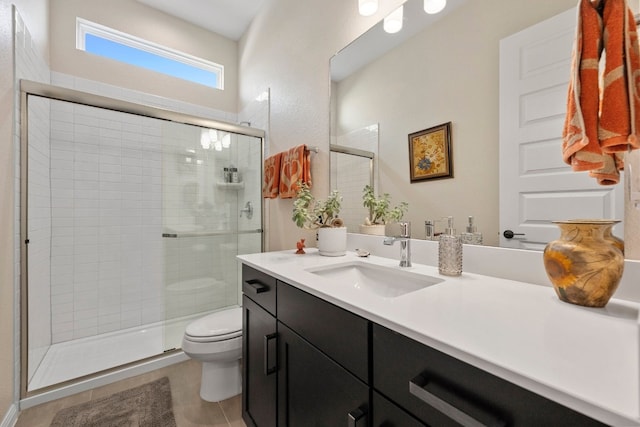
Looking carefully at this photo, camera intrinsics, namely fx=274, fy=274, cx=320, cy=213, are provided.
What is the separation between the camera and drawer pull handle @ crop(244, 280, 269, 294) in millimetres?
1144

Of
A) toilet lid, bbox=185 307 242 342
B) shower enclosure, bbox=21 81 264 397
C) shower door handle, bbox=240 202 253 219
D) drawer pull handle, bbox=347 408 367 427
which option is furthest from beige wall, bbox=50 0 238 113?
drawer pull handle, bbox=347 408 367 427

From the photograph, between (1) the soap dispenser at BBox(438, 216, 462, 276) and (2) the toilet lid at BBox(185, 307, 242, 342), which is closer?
(1) the soap dispenser at BBox(438, 216, 462, 276)

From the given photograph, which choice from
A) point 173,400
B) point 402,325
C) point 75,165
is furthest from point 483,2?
point 75,165

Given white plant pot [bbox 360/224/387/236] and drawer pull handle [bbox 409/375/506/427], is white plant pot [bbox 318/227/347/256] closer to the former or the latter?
white plant pot [bbox 360/224/387/236]

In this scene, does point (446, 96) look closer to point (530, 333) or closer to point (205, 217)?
point (530, 333)

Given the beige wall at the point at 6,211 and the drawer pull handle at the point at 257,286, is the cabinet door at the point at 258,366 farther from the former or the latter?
the beige wall at the point at 6,211

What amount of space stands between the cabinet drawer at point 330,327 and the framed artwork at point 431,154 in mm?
737

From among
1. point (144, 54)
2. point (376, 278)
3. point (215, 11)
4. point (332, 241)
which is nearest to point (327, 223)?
point (332, 241)

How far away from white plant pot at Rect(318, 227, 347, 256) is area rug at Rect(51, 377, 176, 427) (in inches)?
46.2

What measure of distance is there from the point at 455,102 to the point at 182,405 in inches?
80.8

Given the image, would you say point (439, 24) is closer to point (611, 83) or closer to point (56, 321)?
point (611, 83)

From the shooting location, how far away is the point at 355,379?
668 mm

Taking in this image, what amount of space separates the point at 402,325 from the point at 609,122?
2.18 feet

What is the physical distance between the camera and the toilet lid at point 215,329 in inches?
59.1
